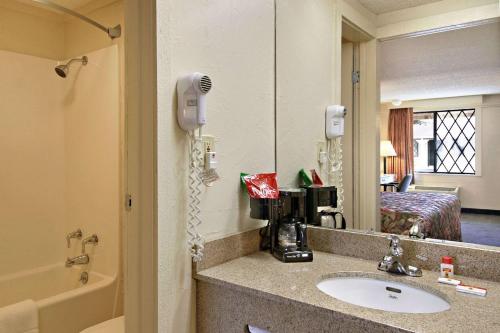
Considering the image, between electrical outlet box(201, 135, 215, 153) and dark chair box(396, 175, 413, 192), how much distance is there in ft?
2.53

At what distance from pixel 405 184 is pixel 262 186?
58 centimetres

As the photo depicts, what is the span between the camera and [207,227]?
4.75 ft

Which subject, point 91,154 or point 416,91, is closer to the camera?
point 416,91

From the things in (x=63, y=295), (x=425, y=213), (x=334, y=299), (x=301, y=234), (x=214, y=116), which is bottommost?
(x=63, y=295)

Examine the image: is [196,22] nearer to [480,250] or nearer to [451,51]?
[451,51]

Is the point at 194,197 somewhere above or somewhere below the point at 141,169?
below

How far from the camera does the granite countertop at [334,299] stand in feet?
3.28

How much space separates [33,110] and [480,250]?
2823mm

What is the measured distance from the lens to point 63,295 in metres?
2.16

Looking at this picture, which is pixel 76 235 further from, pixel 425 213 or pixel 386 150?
pixel 425 213

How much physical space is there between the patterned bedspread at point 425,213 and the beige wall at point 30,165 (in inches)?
93.1

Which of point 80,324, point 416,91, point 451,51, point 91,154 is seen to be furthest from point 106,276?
point 451,51

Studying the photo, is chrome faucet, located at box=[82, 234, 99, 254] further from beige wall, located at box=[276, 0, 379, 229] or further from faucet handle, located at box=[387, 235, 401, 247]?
faucet handle, located at box=[387, 235, 401, 247]

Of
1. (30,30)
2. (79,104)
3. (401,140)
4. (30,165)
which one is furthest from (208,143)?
(30,30)
